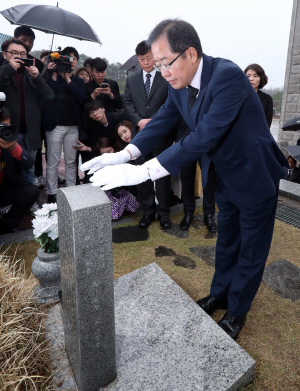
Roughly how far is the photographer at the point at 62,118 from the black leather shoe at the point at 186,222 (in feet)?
6.04

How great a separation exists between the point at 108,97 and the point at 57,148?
108 centimetres

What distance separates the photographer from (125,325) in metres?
1.92

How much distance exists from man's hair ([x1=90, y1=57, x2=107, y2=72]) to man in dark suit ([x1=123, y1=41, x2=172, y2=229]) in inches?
32.6

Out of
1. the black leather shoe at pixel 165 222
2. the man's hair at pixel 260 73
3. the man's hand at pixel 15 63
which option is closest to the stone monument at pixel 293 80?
the man's hair at pixel 260 73

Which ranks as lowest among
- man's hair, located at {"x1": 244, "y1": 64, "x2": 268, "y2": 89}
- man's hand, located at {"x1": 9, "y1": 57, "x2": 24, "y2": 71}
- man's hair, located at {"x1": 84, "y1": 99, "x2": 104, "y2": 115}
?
man's hair, located at {"x1": 84, "y1": 99, "x2": 104, "y2": 115}

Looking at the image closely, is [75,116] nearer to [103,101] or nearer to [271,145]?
[103,101]

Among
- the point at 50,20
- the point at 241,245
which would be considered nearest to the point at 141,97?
the point at 50,20

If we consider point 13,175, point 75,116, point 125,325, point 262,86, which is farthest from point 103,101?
point 125,325

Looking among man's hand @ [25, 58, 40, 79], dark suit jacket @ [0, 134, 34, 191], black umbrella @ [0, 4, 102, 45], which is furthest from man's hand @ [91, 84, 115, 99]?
dark suit jacket @ [0, 134, 34, 191]

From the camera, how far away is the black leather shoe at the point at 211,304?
7.44ft

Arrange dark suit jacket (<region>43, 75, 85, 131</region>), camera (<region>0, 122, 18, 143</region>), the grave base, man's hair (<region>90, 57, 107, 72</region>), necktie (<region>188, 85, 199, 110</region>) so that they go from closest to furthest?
the grave base → necktie (<region>188, 85, 199, 110</region>) → camera (<region>0, 122, 18, 143</region>) → dark suit jacket (<region>43, 75, 85, 131</region>) → man's hair (<region>90, 57, 107, 72</region>)

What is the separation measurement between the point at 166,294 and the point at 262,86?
10.7 feet

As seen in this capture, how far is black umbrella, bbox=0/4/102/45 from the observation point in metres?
4.16

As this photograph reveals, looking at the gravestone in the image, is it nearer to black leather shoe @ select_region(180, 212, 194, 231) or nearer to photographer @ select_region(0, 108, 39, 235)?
photographer @ select_region(0, 108, 39, 235)
